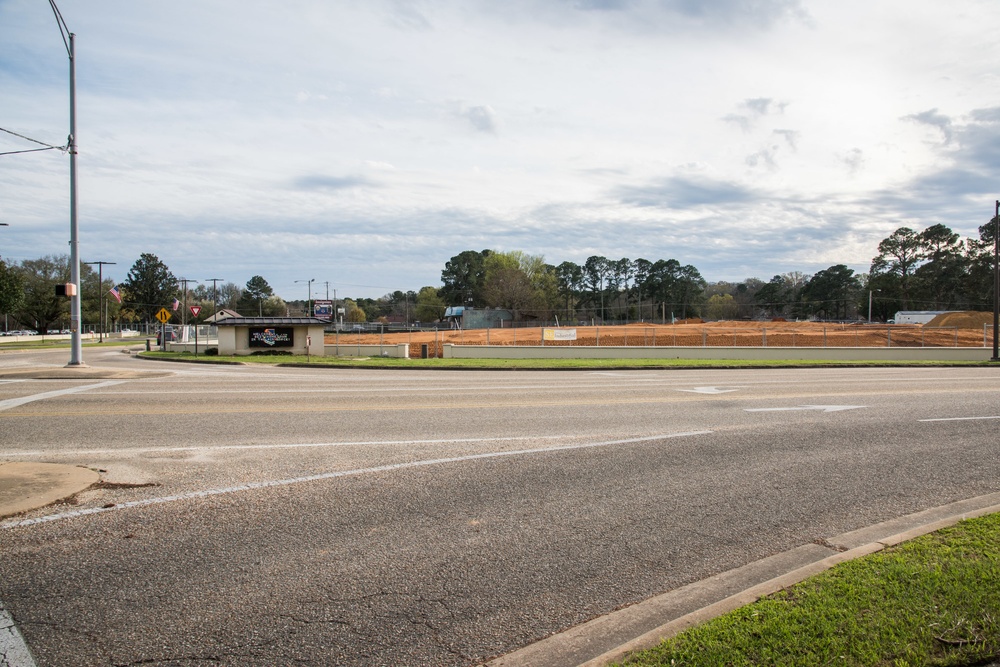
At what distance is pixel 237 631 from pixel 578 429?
6473 millimetres

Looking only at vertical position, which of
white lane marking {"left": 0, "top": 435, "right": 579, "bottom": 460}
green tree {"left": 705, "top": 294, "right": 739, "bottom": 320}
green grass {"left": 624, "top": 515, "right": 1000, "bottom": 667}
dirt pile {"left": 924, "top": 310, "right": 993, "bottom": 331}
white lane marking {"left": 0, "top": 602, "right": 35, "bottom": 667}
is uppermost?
green tree {"left": 705, "top": 294, "right": 739, "bottom": 320}

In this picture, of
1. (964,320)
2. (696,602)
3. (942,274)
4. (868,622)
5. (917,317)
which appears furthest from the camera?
(942,274)

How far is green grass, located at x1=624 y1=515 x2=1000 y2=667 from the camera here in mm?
3092

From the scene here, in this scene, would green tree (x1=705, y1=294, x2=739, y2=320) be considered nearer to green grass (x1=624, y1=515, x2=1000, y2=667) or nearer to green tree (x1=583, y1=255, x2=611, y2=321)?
green tree (x1=583, y1=255, x2=611, y2=321)

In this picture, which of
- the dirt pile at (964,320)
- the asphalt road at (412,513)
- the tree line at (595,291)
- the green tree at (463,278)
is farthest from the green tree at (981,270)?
the asphalt road at (412,513)

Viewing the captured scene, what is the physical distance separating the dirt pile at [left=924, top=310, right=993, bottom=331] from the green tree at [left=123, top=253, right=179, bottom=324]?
106m

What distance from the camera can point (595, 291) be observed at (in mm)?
129500

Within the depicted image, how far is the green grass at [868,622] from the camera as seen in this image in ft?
10.1

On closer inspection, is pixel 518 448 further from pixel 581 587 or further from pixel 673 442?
pixel 581 587

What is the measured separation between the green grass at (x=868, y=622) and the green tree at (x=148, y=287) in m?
115

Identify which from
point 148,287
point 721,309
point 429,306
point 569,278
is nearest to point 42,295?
point 148,287

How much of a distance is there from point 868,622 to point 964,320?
248 feet

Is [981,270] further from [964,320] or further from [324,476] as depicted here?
[324,476]

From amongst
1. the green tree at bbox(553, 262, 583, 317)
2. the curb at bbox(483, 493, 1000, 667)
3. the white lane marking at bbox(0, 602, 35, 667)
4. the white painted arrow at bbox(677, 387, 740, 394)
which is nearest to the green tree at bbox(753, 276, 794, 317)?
the green tree at bbox(553, 262, 583, 317)
